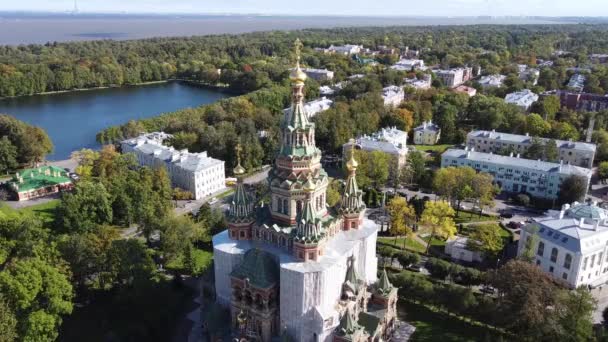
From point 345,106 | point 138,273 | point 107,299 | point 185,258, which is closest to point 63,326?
point 107,299

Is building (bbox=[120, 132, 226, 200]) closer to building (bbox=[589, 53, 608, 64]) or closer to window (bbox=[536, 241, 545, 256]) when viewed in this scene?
window (bbox=[536, 241, 545, 256])

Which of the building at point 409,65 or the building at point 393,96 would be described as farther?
the building at point 409,65

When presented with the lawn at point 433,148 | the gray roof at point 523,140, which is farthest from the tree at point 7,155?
the gray roof at point 523,140

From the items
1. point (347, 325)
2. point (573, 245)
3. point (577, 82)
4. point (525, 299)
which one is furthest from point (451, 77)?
point (347, 325)

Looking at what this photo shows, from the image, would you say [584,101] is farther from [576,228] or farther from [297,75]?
[297,75]

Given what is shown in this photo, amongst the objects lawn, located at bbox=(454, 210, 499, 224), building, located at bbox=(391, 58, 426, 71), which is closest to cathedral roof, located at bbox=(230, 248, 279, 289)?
lawn, located at bbox=(454, 210, 499, 224)

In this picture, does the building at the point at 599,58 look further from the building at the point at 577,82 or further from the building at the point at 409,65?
the building at the point at 409,65
